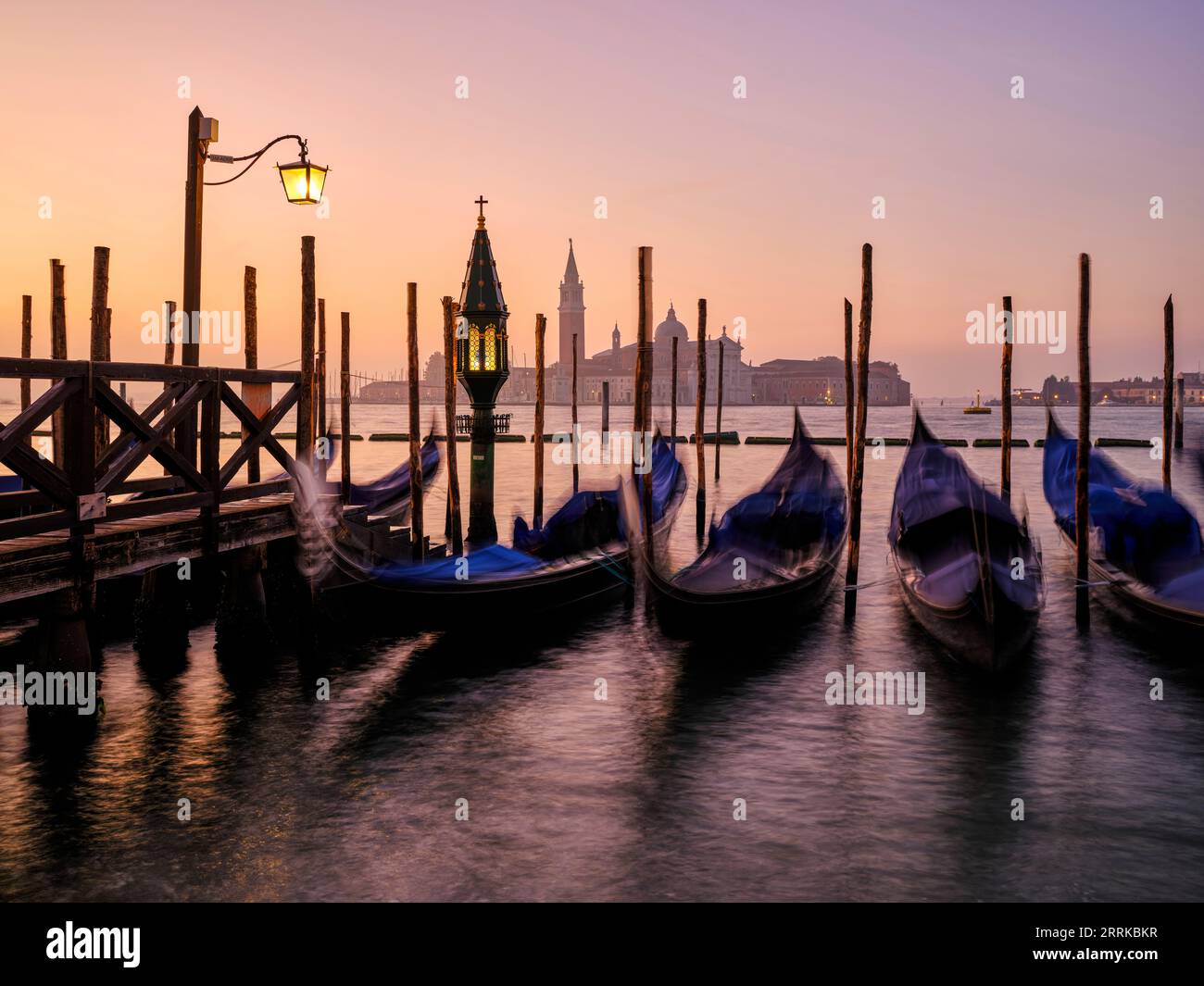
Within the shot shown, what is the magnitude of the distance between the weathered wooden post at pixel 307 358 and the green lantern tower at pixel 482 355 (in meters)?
5.26

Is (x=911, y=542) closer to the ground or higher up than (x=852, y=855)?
higher up

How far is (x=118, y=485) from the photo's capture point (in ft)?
22.4

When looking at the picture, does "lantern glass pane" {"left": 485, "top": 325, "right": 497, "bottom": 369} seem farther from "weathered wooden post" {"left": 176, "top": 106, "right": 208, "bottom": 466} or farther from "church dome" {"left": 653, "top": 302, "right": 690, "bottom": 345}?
"church dome" {"left": 653, "top": 302, "right": 690, "bottom": 345}

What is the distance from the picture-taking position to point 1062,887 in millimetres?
5344

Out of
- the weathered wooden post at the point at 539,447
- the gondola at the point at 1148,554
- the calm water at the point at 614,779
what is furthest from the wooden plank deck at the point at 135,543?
the gondola at the point at 1148,554

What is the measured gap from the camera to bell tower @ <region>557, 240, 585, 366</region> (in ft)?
569

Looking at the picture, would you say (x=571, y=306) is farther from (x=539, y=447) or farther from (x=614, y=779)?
(x=614, y=779)

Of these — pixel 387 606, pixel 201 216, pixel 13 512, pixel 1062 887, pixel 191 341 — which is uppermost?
pixel 201 216

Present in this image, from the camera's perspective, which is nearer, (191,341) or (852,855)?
(852,855)
